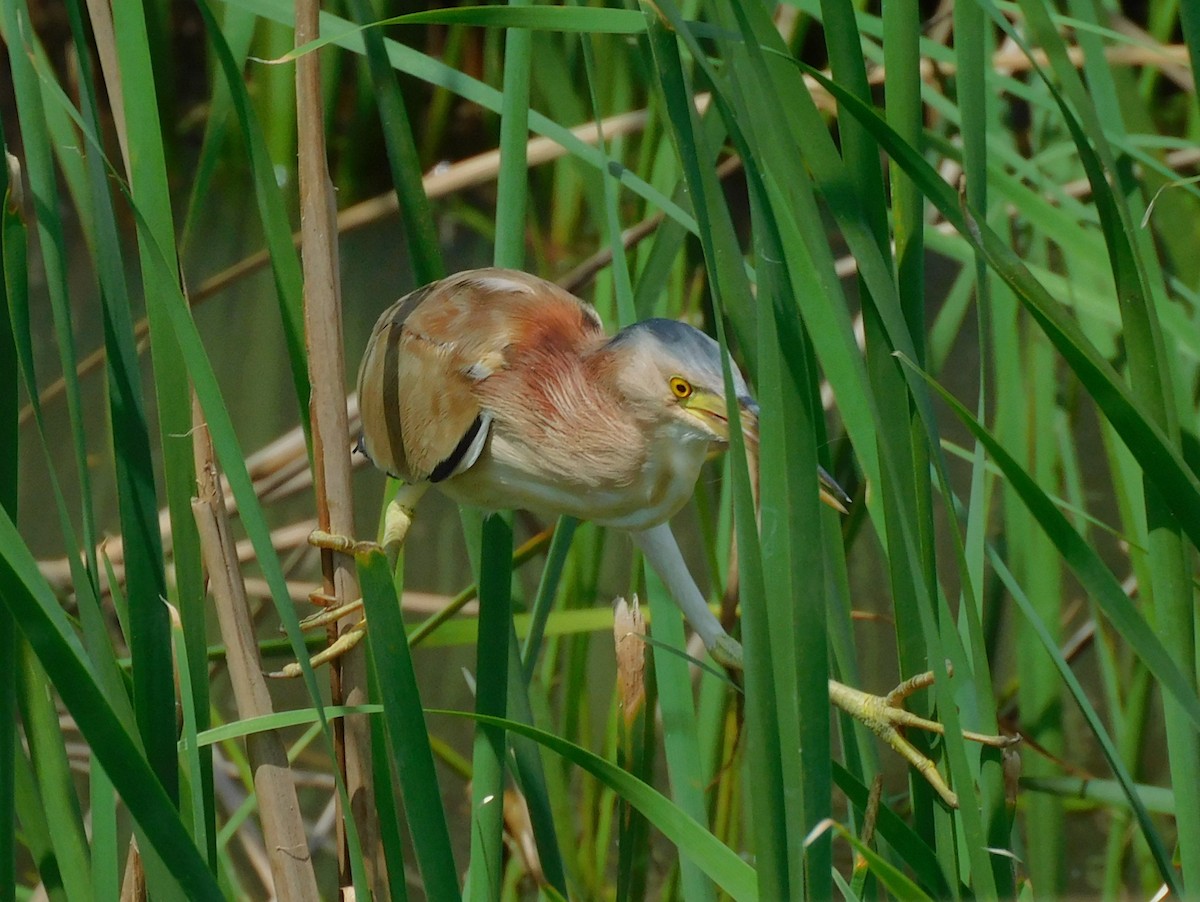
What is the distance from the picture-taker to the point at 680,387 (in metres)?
1.07

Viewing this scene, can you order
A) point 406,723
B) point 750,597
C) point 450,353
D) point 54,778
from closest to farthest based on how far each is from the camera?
point 750,597, point 406,723, point 54,778, point 450,353

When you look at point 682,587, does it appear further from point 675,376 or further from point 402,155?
point 402,155

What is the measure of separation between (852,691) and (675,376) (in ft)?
1.16

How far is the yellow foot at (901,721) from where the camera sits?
741mm

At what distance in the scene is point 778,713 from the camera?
596 millimetres

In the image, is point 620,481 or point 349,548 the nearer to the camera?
point 349,548

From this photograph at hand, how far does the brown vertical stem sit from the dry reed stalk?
69mm

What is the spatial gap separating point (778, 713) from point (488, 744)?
1.09ft

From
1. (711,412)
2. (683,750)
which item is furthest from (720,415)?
(683,750)

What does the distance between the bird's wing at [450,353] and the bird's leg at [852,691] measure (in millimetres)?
192

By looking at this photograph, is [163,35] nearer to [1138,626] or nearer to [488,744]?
[488,744]

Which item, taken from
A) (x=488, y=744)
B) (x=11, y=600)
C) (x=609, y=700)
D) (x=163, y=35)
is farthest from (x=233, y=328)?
(x=11, y=600)

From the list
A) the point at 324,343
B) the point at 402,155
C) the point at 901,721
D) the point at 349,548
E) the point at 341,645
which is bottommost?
the point at 901,721

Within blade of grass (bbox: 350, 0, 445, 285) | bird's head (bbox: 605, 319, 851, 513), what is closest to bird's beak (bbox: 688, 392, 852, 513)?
bird's head (bbox: 605, 319, 851, 513)
